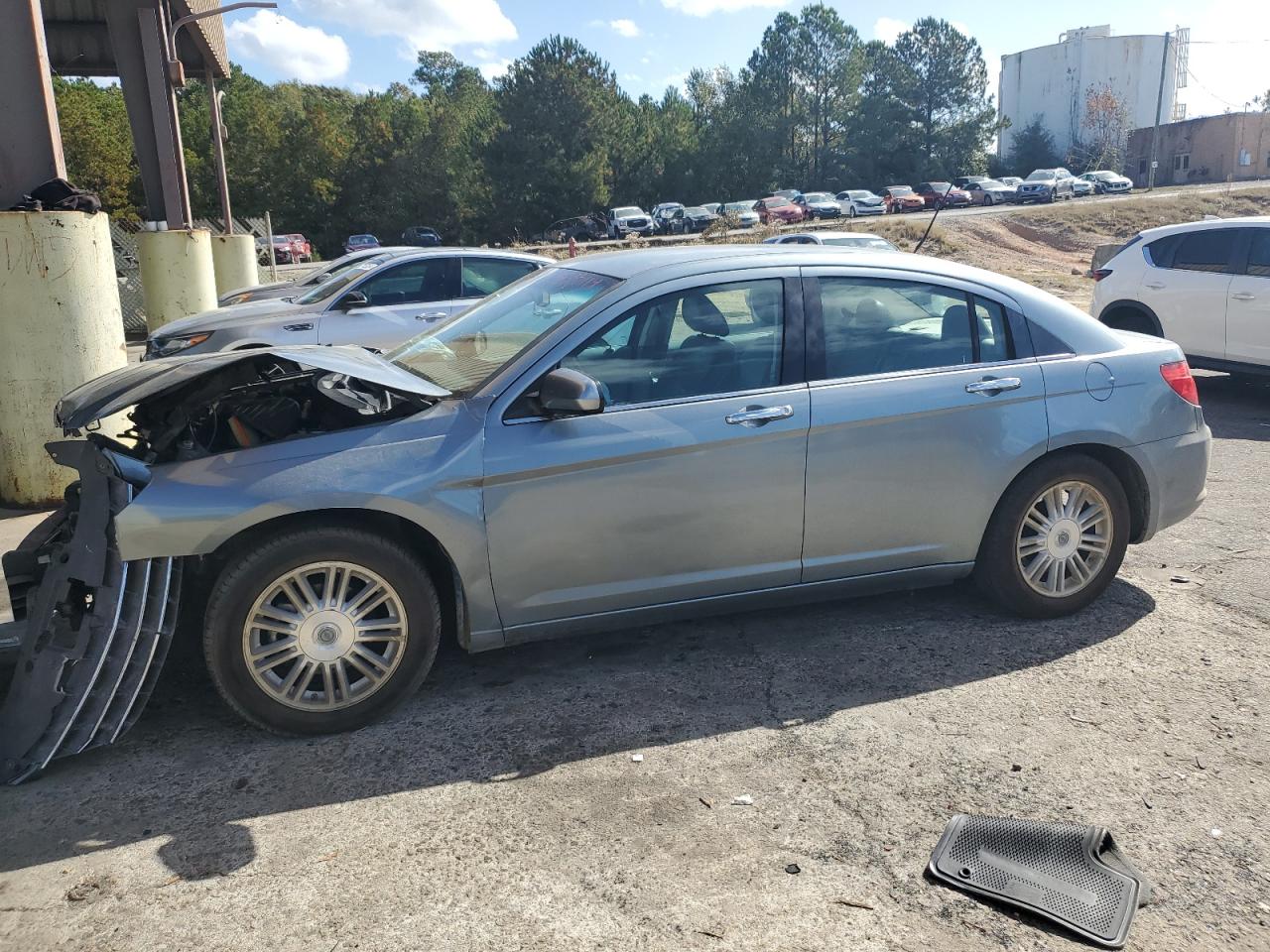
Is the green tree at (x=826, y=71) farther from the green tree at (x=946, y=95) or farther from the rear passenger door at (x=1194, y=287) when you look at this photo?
the rear passenger door at (x=1194, y=287)

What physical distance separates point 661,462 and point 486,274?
7177 millimetres

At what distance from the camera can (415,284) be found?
417 inches

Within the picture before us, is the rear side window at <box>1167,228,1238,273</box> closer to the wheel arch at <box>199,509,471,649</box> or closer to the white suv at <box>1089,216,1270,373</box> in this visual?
the white suv at <box>1089,216,1270,373</box>

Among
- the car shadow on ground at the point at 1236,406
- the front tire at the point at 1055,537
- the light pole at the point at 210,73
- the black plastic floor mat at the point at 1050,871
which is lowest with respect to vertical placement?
the car shadow on ground at the point at 1236,406

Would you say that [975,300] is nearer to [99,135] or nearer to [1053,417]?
[1053,417]

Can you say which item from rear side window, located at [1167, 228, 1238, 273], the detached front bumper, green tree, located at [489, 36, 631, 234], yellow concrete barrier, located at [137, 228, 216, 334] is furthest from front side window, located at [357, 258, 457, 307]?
green tree, located at [489, 36, 631, 234]

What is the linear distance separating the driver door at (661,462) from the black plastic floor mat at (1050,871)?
140cm

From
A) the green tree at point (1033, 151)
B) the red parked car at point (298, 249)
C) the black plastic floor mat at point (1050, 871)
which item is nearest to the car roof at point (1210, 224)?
the black plastic floor mat at point (1050, 871)

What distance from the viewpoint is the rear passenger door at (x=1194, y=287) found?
32.8 ft

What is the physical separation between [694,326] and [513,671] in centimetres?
164

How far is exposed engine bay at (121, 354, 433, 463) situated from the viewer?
159 inches

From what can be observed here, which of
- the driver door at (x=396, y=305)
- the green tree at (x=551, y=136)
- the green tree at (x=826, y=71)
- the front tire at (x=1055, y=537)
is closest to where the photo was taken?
the front tire at (x=1055, y=537)

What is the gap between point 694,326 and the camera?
14.3 feet

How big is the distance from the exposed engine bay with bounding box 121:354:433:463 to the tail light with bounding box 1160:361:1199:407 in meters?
3.42
